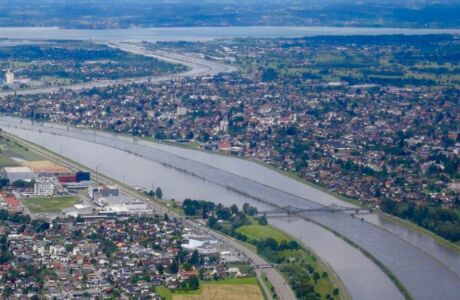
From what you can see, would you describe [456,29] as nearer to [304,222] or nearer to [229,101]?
[229,101]

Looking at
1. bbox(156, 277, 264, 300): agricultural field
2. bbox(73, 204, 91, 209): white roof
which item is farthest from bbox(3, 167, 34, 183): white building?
bbox(156, 277, 264, 300): agricultural field

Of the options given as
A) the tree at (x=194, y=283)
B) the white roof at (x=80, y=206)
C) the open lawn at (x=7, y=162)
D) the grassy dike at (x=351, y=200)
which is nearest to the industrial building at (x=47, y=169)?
the open lawn at (x=7, y=162)

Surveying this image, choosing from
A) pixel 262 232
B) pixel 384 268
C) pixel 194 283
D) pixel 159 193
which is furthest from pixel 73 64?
pixel 194 283

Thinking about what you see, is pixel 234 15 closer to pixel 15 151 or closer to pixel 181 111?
pixel 181 111

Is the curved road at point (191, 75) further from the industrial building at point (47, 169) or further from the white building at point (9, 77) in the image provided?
the white building at point (9, 77)

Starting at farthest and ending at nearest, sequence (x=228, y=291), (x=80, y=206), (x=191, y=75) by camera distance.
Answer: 1. (x=191, y=75)
2. (x=80, y=206)
3. (x=228, y=291)

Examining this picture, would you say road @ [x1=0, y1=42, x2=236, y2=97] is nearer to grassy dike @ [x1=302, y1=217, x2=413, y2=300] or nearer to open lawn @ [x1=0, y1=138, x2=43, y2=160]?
open lawn @ [x1=0, y1=138, x2=43, y2=160]
